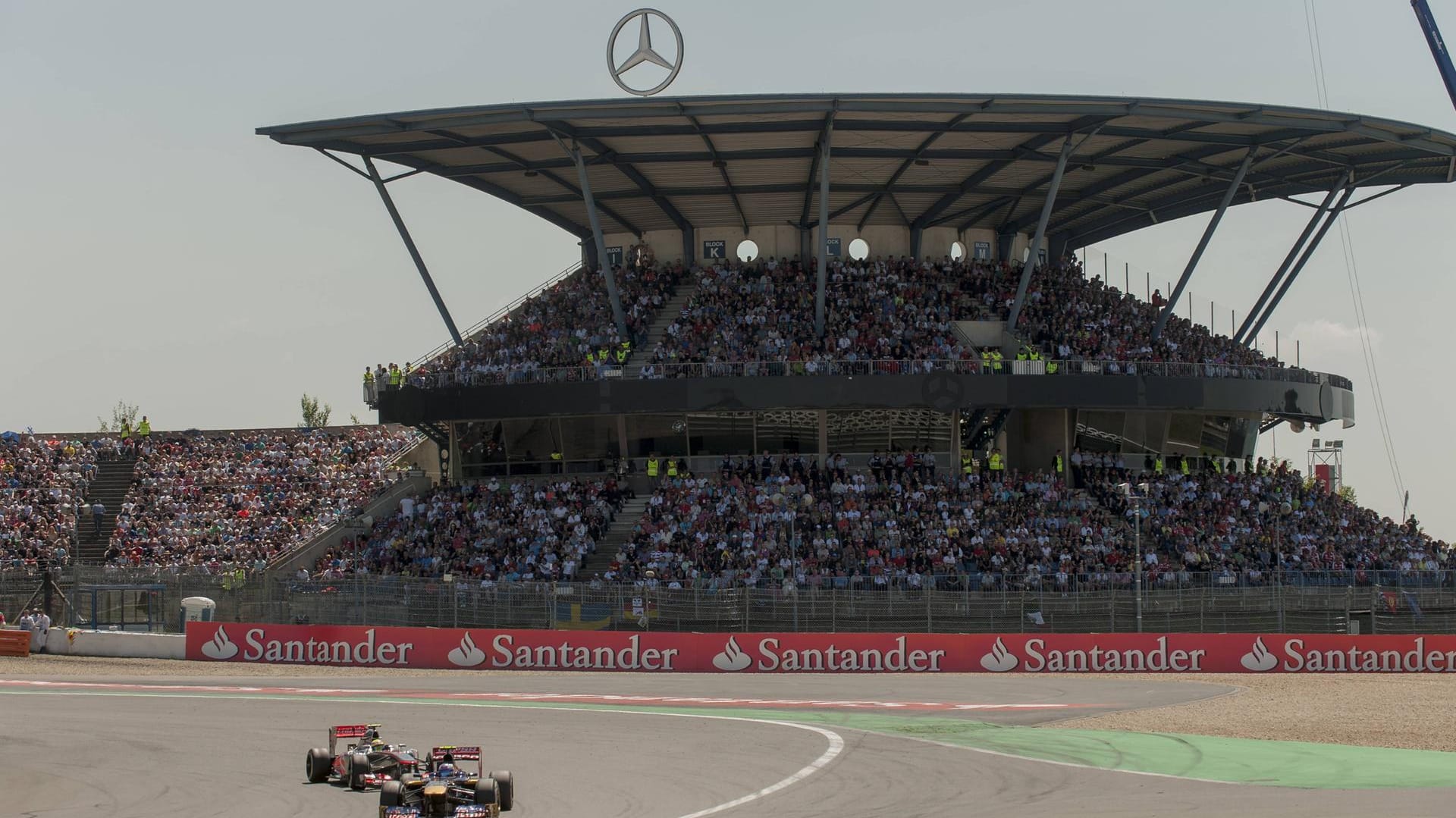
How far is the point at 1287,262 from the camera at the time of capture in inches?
2245

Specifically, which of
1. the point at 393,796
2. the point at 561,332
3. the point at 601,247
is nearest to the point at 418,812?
the point at 393,796

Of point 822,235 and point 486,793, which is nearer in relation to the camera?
point 486,793

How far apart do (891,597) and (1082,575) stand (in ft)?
17.4

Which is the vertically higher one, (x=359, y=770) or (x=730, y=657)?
(x=730, y=657)

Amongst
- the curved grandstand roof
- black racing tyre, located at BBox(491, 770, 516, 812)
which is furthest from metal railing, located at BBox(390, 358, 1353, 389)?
black racing tyre, located at BBox(491, 770, 516, 812)

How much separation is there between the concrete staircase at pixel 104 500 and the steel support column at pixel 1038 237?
29.6 m

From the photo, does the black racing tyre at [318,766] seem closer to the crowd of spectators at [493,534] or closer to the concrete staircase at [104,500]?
the crowd of spectators at [493,534]

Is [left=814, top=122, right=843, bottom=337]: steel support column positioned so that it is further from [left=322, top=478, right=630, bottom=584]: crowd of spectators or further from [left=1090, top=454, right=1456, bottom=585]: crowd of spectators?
[left=1090, top=454, right=1456, bottom=585]: crowd of spectators

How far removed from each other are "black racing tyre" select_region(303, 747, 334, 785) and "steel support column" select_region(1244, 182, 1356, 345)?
152 feet

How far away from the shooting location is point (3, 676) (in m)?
32.8

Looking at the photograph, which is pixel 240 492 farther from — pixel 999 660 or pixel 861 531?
pixel 999 660

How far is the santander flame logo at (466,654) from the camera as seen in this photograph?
1447 inches

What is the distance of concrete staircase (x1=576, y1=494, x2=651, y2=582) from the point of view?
4641 cm

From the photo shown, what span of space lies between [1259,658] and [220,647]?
22.7 metres
